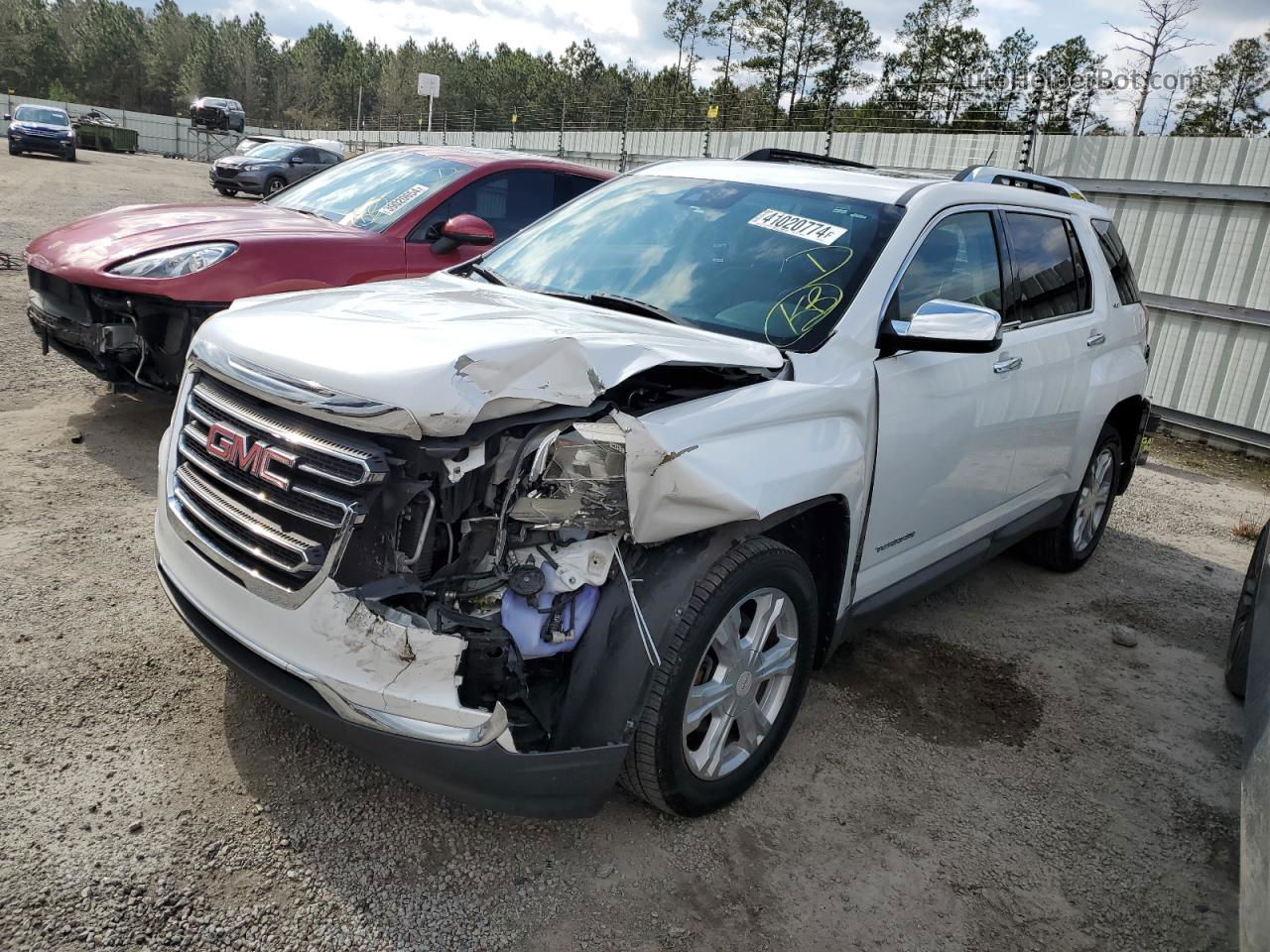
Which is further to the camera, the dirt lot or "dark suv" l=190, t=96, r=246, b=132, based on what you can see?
"dark suv" l=190, t=96, r=246, b=132

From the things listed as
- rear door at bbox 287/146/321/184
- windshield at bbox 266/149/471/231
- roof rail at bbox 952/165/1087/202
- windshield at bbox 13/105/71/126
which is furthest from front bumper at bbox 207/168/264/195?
roof rail at bbox 952/165/1087/202

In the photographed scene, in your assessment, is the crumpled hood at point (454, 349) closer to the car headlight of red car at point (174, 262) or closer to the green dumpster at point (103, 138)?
the car headlight of red car at point (174, 262)

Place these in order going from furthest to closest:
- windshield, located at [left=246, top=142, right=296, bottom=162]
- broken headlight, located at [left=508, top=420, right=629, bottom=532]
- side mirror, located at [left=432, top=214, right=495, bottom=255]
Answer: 1. windshield, located at [left=246, top=142, right=296, bottom=162]
2. side mirror, located at [left=432, top=214, right=495, bottom=255]
3. broken headlight, located at [left=508, top=420, right=629, bottom=532]

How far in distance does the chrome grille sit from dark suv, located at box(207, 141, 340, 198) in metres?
21.2

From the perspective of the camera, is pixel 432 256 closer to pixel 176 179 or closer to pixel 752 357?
pixel 752 357

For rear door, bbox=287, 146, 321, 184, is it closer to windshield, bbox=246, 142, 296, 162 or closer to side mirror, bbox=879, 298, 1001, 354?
windshield, bbox=246, 142, 296, 162

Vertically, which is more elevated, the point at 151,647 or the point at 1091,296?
the point at 1091,296

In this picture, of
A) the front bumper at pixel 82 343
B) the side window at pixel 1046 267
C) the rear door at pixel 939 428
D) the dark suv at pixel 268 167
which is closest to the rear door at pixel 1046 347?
the side window at pixel 1046 267

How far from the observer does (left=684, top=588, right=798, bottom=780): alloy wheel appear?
2643mm

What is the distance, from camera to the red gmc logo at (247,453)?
2.31m

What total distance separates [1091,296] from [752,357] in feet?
8.80

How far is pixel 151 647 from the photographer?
3330mm

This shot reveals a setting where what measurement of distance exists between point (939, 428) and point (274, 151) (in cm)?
2375

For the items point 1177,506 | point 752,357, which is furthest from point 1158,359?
point 752,357
